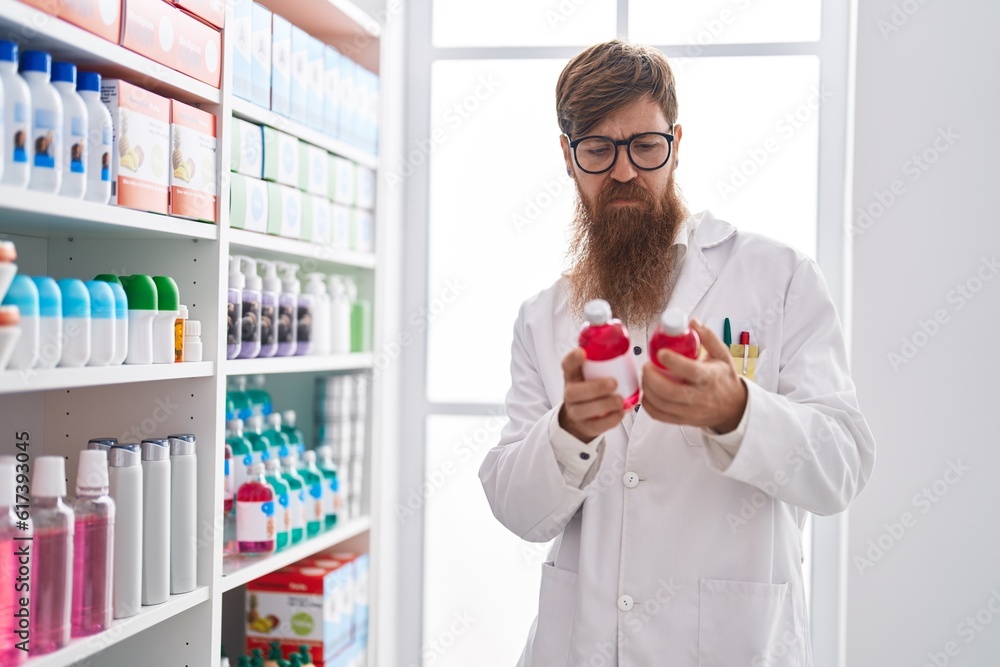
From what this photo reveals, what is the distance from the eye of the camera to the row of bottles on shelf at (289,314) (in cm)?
209

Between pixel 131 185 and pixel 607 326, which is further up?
pixel 131 185

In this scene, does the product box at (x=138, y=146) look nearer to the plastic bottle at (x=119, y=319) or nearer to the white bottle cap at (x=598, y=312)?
the plastic bottle at (x=119, y=319)

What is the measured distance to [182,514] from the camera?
1806 mm

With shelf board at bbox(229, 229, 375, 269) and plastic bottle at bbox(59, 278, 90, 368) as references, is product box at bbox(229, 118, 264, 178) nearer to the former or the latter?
shelf board at bbox(229, 229, 375, 269)

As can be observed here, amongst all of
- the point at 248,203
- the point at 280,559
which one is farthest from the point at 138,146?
the point at 280,559

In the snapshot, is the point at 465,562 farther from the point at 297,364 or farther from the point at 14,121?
the point at 14,121

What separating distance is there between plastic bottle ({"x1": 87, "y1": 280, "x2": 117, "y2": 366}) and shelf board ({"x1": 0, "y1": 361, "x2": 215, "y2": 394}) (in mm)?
26

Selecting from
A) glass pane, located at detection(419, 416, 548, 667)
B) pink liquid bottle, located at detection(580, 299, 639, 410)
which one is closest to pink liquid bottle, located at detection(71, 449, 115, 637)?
pink liquid bottle, located at detection(580, 299, 639, 410)

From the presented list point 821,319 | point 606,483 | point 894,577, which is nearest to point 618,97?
point 821,319

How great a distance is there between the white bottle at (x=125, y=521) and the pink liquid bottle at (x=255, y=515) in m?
0.50

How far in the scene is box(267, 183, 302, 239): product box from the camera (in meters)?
2.19

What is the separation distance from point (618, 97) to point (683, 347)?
675 millimetres

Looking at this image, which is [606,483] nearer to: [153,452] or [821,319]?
[821,319]

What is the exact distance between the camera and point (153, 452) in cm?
172
